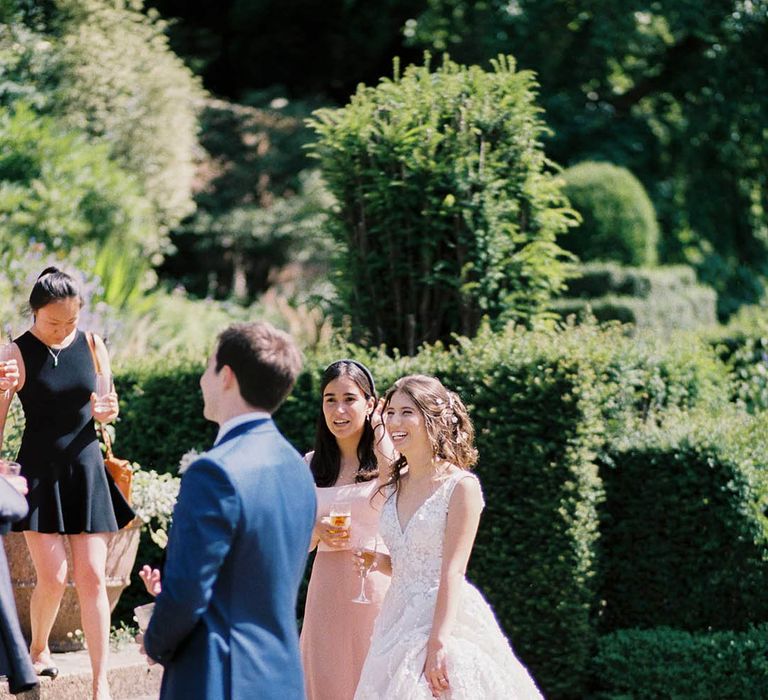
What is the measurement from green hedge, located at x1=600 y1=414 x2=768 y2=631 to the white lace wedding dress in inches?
103

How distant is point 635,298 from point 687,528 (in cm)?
728

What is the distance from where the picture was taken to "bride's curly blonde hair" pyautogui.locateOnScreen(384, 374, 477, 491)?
410 centimetres

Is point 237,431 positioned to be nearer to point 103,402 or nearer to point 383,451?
point 383,451

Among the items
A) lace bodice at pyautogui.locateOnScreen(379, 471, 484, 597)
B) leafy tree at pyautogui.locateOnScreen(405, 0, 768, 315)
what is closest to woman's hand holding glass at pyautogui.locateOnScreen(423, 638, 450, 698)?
lace bodice at pyautogui.locateOnScreen(379, 471, 484, 597)

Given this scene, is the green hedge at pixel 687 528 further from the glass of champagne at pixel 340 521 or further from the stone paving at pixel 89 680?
the glass of champagne at pixel 340 521

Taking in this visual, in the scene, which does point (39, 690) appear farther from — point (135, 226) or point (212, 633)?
point (135, 226)

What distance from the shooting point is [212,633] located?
2.79m

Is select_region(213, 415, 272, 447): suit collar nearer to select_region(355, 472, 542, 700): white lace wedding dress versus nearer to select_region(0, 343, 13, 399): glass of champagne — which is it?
select_region(355, 472, 542, 700): white lace wedding dress

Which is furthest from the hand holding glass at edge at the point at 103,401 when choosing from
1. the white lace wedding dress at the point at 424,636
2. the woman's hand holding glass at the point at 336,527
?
the white lace wedding dress at the point at 424,636

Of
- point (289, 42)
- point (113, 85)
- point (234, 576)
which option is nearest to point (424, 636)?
point (234, 576)

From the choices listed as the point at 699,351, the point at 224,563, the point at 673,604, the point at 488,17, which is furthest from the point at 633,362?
the point at 488,17

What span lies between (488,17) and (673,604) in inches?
473

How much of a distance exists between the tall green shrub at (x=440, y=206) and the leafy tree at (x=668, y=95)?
8566mm

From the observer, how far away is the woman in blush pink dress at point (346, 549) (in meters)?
4.43
